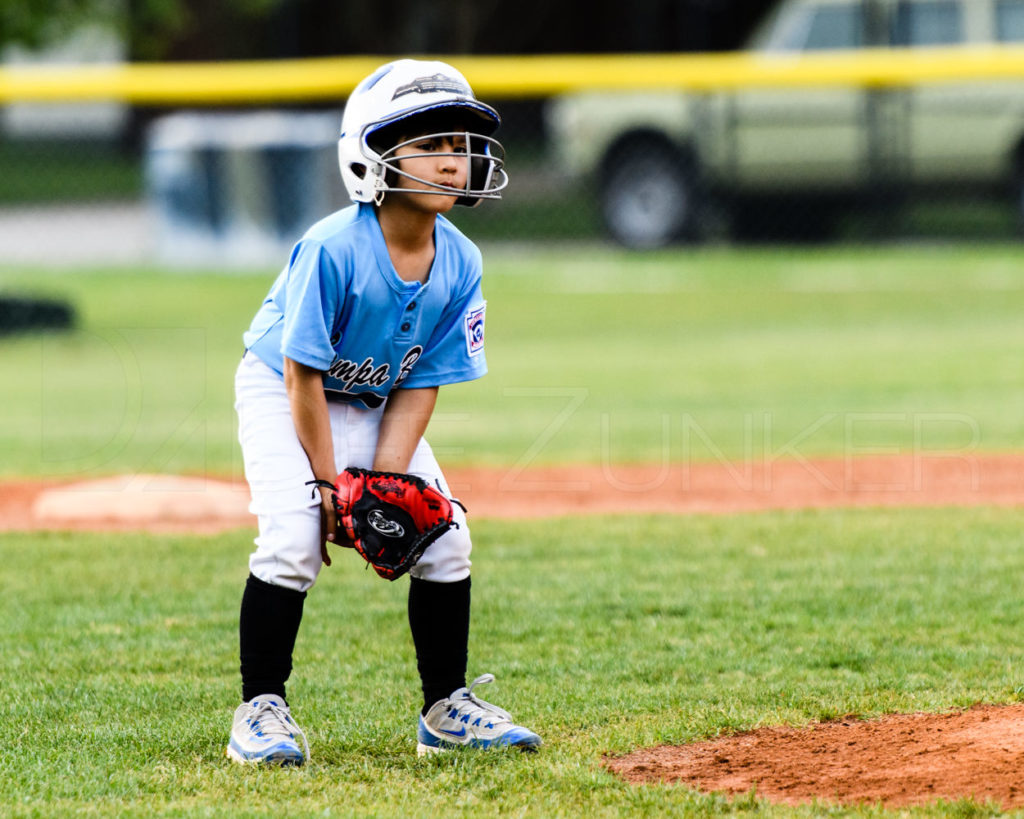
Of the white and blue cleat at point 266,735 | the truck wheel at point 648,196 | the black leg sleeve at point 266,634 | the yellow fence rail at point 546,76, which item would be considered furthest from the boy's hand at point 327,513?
the truck wheel at point 648,196

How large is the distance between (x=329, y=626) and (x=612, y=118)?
37.4ft

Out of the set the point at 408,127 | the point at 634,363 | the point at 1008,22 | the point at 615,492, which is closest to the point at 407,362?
the point at 408,127

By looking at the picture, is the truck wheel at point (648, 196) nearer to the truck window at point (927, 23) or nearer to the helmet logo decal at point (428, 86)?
the truck window at point (927, 23)

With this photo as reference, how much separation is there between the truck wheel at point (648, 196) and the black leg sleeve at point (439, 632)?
39.5 ft

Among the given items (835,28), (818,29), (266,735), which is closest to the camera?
(266,735)

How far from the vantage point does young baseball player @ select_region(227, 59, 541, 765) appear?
3.44 m

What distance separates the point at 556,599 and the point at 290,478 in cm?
184

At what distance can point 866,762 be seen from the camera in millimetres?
3332

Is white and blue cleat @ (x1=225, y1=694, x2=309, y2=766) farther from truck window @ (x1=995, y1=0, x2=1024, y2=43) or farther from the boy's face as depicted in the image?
truck window @ (x1=995, y1=0, x2=1024, y2=43)

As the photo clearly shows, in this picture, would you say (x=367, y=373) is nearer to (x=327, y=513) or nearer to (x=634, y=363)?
(x=327, y=513)

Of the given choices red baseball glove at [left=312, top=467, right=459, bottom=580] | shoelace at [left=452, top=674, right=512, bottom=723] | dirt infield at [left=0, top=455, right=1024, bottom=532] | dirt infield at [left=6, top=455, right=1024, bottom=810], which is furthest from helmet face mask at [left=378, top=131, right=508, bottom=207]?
dirt infield at [left=0, top=455, right=1024, bottom=532]

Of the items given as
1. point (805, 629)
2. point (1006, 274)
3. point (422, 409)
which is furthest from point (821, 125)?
point (422, 409)

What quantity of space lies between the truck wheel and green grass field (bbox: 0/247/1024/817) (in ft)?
11.7

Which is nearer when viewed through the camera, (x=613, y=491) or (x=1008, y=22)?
(x=613, y=491)
